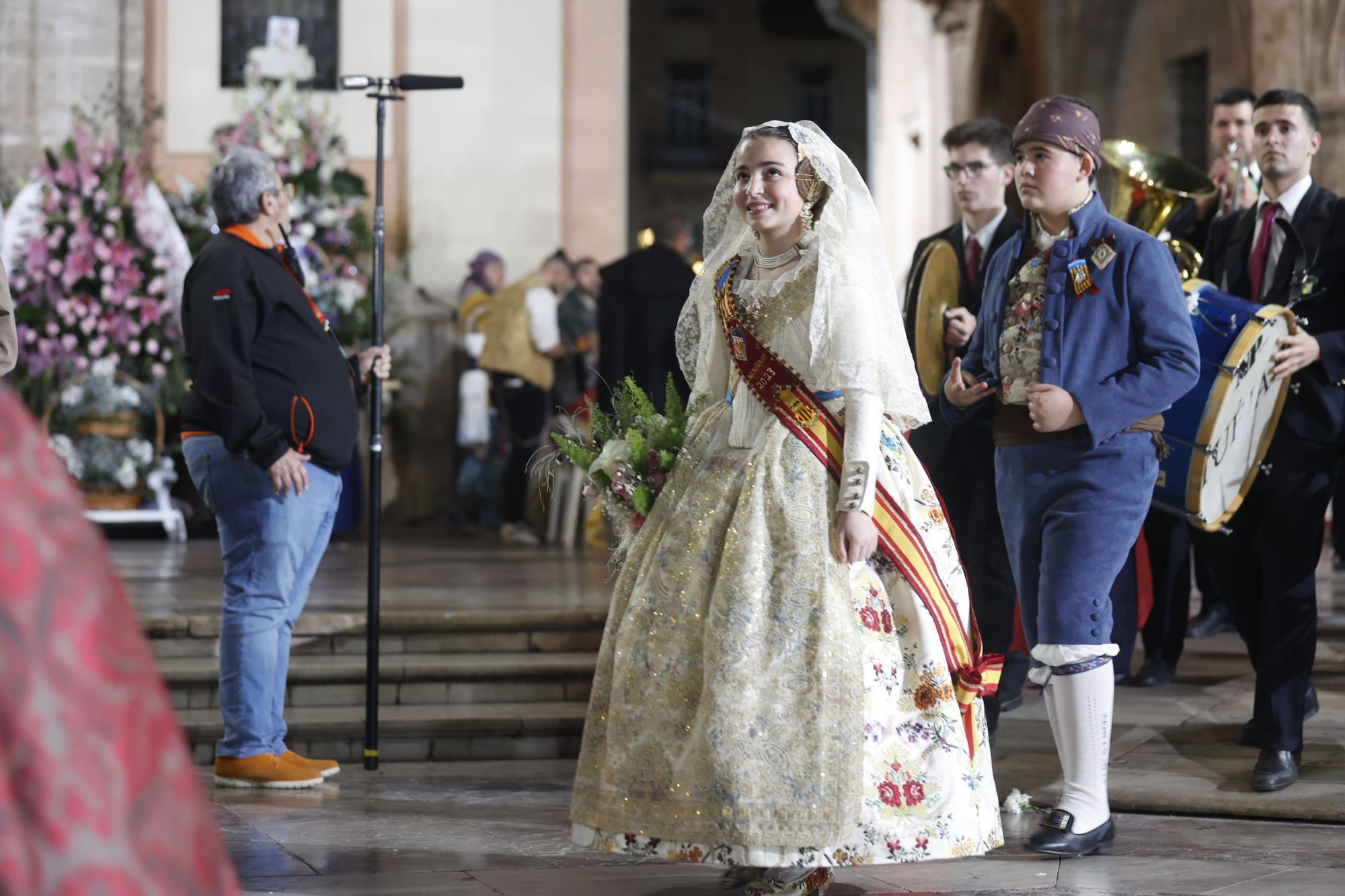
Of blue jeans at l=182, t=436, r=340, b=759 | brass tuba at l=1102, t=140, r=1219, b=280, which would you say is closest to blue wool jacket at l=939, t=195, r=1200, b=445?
brass tuba at l=1102, t=140, r=1219, b=280

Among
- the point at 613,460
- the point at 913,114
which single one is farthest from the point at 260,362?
the point at 913,114

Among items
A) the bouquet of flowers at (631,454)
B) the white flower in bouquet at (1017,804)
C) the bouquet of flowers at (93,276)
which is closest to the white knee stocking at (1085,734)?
the white flower in bouquet at (1017,804)

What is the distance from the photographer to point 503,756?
17.8 ft

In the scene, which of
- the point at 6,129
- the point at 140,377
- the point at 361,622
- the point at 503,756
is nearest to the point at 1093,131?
the point at 503,756

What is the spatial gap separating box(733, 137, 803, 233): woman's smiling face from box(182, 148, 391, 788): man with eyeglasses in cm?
169

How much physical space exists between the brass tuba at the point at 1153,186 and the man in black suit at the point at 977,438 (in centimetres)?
48

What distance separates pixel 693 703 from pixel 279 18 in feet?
30.3

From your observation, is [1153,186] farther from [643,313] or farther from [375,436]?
[643,313]

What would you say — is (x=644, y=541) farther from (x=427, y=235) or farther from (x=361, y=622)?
(x=427, y=235)

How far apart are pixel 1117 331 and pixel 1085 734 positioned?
91 cm

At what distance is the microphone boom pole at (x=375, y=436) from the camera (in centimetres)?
505

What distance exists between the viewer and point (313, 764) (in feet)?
16.1

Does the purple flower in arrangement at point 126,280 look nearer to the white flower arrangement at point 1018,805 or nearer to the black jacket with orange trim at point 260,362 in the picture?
the black jacket with orange trim at point 260,362

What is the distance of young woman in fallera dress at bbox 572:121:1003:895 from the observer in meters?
3.21
